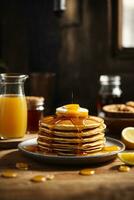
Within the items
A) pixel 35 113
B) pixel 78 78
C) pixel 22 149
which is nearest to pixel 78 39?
pixel 78 78

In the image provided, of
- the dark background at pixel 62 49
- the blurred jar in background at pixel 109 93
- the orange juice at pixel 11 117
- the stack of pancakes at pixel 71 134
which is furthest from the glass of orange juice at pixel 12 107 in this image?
the dark background at pixel 62 49

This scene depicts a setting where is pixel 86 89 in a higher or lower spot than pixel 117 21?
Result: lower

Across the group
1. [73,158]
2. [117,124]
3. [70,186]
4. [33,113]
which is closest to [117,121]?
[117,124]

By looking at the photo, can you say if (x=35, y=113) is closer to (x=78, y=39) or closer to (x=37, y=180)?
(x=37, y=180)

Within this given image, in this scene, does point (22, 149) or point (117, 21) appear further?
point (117, 21)

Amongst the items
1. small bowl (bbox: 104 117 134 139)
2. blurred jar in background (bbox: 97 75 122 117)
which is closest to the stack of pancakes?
small bowl (bbox: 104 117 134 139)

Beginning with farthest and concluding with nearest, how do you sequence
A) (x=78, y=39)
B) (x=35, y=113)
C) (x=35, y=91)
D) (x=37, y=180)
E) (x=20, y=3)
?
(x=20, y=3) < (x=78, y=39) < (x=35, y=91) < (x=35, y=113) < (x=37, y=180)

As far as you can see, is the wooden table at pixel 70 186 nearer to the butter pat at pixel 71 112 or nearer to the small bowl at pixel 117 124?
the butter pat at pixel 71 112
